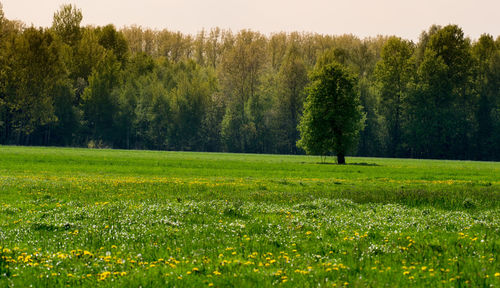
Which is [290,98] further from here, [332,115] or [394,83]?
[332,115]

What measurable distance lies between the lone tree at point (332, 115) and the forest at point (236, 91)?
26579 millimetres

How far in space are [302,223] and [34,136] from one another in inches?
4223

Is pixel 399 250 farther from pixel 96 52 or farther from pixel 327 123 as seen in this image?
pixel 96 52

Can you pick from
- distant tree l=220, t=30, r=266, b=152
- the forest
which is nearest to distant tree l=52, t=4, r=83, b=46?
the forest

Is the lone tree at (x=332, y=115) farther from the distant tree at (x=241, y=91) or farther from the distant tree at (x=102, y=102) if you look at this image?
the distant tree at (x=102, y=102)

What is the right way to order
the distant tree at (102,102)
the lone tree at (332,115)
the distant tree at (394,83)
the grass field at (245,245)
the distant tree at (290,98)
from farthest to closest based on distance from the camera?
the distant tree at (102,102) → the distant tree at (290,98) → the distant tree at (394,83) → the lone tree at (332,115) → the grass field at (245,245)

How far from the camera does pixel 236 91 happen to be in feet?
398

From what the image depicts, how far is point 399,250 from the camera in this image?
11.7m

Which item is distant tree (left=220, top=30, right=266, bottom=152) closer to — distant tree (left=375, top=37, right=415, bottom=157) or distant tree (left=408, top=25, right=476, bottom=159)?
distant tree (left=375, top=37, right=415, bottom=157)

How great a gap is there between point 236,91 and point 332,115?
54814 millimetres

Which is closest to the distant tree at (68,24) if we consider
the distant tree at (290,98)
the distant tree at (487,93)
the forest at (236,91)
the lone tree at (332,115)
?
the forest at (236,91)

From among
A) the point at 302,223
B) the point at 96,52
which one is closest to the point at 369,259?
the point at 302,223

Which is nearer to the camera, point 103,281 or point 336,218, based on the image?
point 103,281

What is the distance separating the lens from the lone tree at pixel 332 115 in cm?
7019
